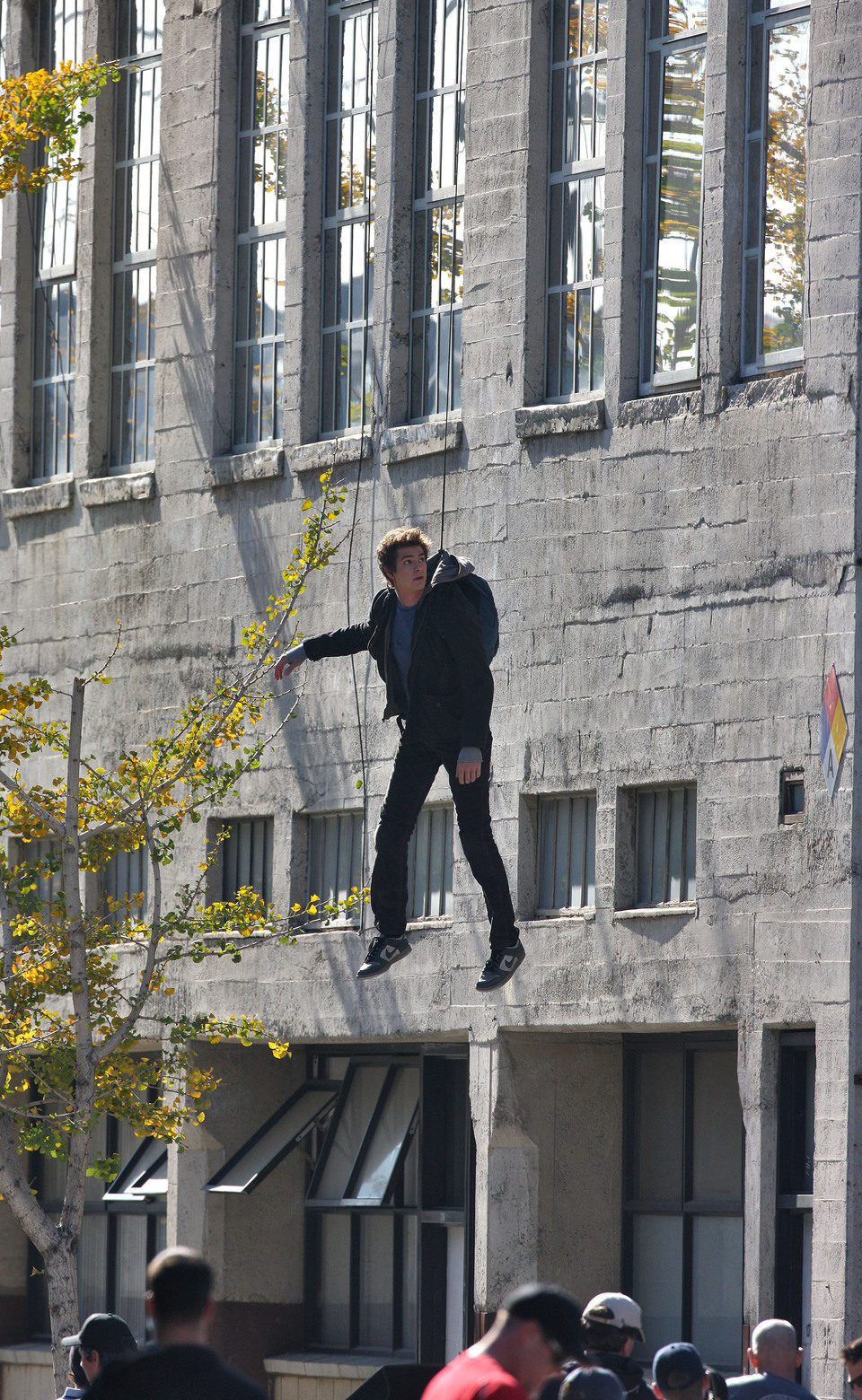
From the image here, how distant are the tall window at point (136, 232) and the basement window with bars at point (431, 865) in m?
5.98

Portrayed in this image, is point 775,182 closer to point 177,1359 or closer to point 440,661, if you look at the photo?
point 440,661

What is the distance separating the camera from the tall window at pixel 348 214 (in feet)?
80.8

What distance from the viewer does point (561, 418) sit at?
22234mm

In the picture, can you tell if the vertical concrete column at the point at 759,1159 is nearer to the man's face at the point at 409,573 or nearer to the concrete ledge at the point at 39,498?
the man's face at the point at 409,573

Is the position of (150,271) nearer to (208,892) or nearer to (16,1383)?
(208,892)

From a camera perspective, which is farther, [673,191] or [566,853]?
[566,853]

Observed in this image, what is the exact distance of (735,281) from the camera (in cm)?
2103

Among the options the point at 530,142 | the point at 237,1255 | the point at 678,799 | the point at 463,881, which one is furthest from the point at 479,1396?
the point at 237,1255

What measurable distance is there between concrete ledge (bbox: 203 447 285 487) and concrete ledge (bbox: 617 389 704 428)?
4.59 meters

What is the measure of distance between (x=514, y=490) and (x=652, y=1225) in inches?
261

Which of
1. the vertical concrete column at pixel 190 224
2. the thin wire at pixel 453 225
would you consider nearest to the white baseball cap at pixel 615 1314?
the thin wire at pixel 453 225

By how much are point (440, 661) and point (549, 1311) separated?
421 inches

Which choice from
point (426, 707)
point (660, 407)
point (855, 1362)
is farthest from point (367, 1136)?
point (855, 1362)

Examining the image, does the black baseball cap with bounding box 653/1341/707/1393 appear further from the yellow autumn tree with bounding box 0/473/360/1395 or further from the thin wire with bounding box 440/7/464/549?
the thin wire with bounding box 440/7/464/549
